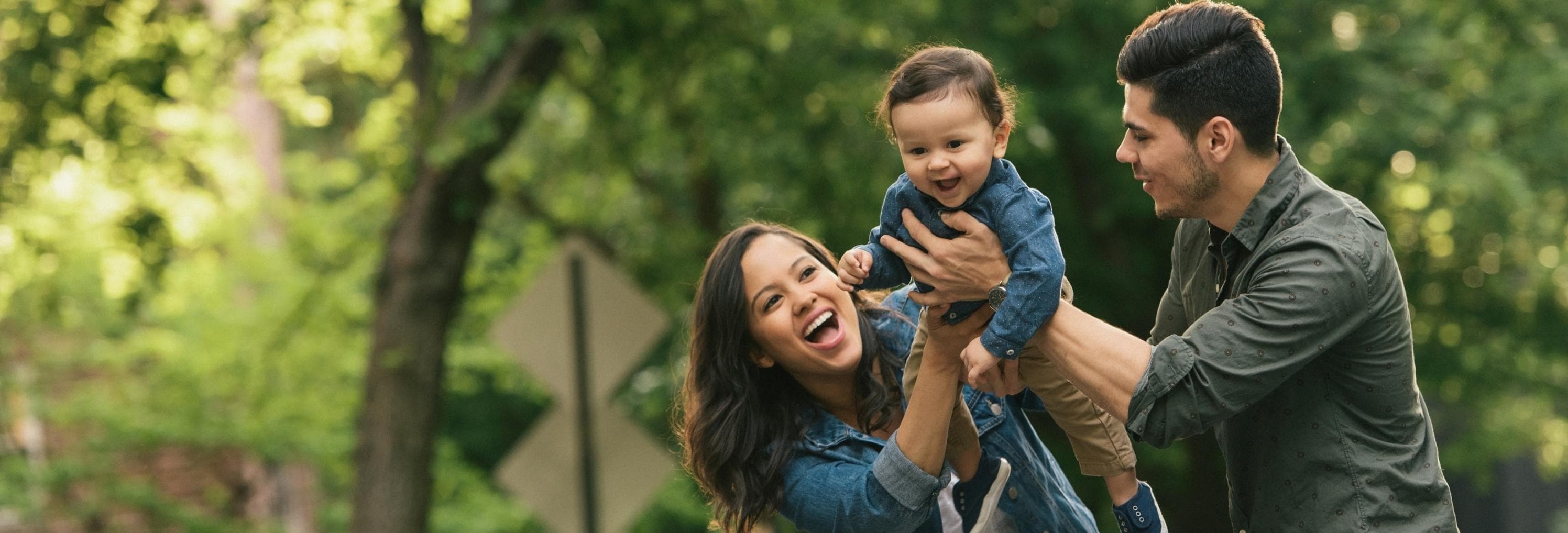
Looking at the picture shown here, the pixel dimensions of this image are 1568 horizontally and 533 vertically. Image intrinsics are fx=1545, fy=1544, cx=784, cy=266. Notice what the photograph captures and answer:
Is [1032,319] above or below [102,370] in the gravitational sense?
above

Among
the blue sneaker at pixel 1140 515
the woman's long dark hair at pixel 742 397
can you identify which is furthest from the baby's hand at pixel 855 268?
the blue sneaker at pixel 1140 515

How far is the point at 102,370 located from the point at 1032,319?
15021 mm

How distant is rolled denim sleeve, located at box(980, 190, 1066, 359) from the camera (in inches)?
106

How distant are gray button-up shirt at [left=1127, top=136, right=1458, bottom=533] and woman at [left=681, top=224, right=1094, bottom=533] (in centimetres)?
59

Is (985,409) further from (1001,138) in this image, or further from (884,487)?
(1001,138)

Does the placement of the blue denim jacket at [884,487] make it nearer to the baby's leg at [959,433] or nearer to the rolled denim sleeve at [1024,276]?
the baby's leg at [959,433]

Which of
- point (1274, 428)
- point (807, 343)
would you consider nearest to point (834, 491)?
point (807, 343)

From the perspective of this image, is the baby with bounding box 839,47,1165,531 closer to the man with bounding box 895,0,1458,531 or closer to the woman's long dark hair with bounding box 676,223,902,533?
the man with bounding box 895,0,1458,531

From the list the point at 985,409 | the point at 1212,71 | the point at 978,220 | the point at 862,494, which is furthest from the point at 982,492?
the point at 1212,71

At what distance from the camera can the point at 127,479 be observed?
14.3 meters

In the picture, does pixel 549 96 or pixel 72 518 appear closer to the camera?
pixel 549 96

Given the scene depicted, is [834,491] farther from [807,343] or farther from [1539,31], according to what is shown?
[1539,31]

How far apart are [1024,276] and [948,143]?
29 centimetres

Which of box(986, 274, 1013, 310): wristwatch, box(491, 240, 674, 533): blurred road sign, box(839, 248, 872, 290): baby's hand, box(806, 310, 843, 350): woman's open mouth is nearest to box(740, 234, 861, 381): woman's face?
box(806, 310, 843, 350): woman's open mouth
